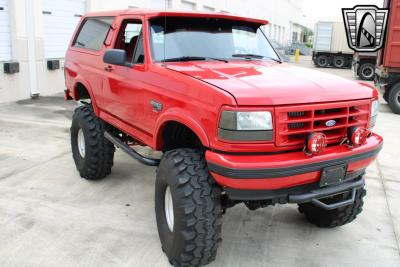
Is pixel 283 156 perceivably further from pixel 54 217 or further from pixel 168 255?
pixel 54 217

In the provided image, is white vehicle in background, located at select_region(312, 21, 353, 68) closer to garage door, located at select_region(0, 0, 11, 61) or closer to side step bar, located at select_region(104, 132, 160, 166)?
garage door, located at select_region(0, 0, 11, 61)

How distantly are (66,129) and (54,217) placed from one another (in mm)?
3880

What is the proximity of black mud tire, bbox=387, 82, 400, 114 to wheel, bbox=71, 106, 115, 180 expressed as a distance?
29.6 feet

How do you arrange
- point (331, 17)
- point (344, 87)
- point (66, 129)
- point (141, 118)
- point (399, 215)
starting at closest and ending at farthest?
point (344, 87)
point (141, 118)
point (399, 215)
point (66, 129)
point (331, 17)

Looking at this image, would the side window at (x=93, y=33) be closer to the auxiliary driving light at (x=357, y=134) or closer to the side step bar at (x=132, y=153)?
the side step bar at (x=132, y=153)

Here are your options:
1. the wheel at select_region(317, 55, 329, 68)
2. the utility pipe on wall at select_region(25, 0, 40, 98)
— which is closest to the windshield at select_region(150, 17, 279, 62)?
the utility pipe on wall at select_region(25, 0, 40, 98)

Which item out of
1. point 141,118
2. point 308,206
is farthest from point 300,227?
point 141,118

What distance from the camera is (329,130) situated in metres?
3.30

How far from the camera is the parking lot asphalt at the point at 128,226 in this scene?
364 centimetres

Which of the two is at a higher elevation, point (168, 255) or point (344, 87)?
point (344, 87)

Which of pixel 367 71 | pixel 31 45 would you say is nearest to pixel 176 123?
pixel 31 45

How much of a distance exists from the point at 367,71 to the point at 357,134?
2042 cm

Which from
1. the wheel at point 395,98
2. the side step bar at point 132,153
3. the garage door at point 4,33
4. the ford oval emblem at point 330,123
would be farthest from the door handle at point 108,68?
the wheel at point 395,98

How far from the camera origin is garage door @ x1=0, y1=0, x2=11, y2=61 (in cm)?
989
